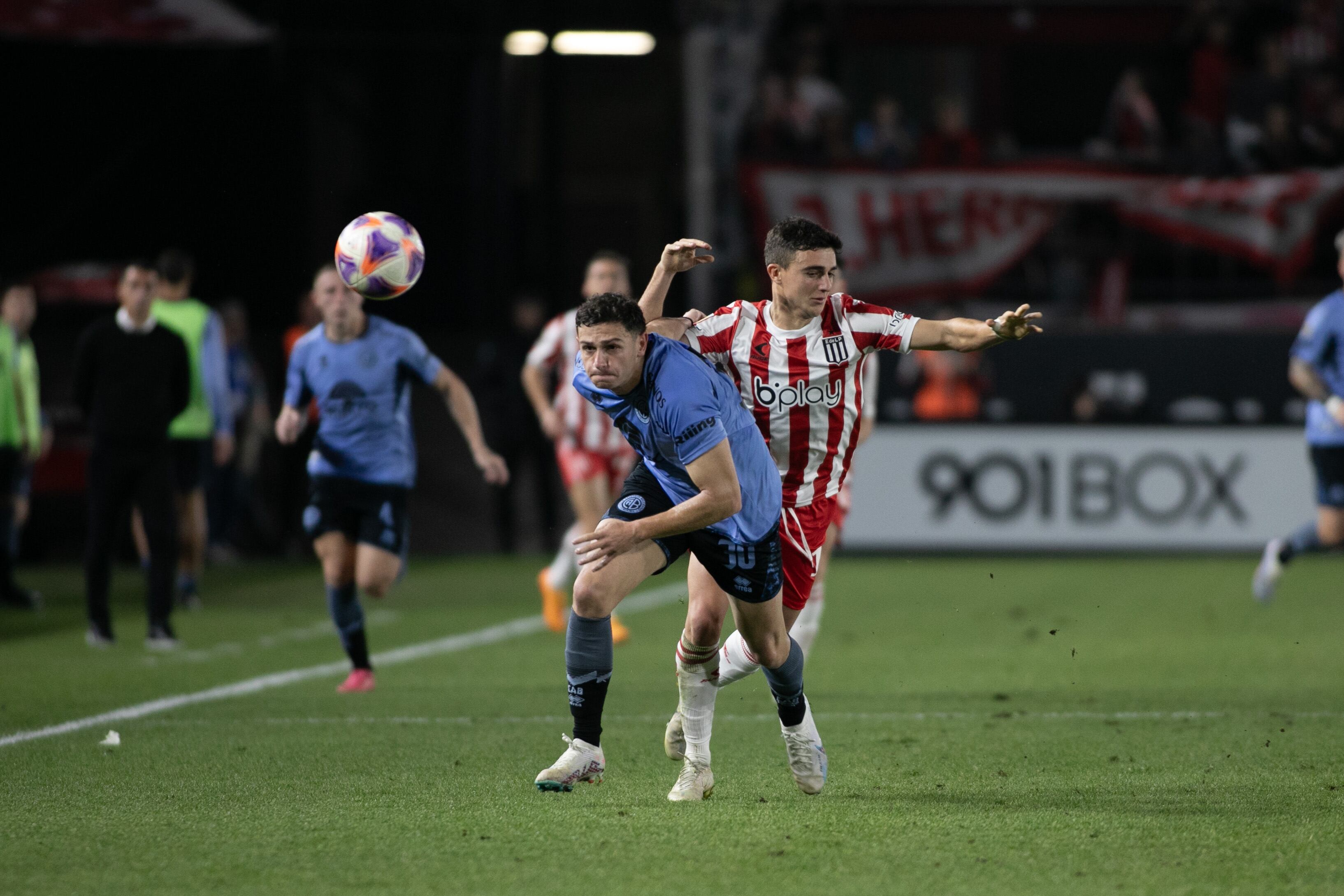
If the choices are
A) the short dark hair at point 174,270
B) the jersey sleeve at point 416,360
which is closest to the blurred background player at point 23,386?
the short dark hair at point 174,270

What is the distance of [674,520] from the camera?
18.5 ft

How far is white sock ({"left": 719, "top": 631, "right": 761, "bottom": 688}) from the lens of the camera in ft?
21.8

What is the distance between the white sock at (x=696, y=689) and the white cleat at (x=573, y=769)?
1.03 feet

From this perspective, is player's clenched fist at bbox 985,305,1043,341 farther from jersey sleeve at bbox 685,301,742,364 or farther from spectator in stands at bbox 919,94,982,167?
spectator in stands at bbox 919,94,982,167

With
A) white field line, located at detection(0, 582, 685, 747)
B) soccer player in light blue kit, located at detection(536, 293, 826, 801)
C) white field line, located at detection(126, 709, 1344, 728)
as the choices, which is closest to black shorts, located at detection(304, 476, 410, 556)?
white field line, located at detection(0, 582, 685, 747)

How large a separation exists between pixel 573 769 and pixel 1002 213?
14.4 metres

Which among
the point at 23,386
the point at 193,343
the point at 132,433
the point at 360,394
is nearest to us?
the point at 360,394

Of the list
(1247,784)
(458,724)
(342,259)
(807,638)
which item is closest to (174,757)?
(458,724)

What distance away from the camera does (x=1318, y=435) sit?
1171 cm

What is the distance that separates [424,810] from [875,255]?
14397mm

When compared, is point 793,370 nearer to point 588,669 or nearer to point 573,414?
point 588,669

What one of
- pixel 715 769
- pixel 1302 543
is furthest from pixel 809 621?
pixel 1302 543

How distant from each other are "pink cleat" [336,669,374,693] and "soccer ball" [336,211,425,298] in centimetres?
225

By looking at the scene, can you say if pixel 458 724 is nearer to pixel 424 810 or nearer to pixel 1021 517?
pixel 424 810
